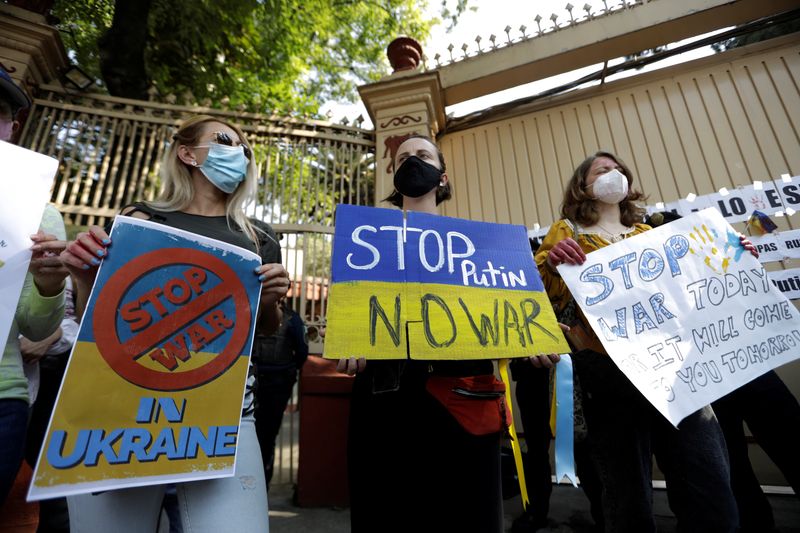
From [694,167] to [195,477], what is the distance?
4.89 meters

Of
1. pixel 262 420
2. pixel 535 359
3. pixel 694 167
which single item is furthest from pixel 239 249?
pixel 694 167

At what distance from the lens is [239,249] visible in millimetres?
1263

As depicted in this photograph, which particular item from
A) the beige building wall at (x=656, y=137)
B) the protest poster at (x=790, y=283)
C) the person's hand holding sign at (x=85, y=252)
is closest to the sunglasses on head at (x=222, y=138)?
the person's hand holding sign at (x=85, y=252)

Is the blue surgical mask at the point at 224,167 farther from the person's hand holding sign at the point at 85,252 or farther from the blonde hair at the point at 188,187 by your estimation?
the person's hand holding sign at the point at 85,252

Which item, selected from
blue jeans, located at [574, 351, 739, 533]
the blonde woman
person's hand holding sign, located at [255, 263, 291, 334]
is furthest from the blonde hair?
blue jeans, located at [574, 351, 739, 533]

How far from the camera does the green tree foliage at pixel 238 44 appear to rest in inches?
218

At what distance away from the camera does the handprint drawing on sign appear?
1.85 metres

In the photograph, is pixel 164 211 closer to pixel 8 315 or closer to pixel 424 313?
pixel 8 315

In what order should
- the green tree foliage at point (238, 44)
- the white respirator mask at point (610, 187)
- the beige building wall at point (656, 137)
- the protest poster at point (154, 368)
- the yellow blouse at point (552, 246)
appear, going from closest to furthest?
the protest poster at point (154, 368) → the yellow blouse at point (552, 246) → the white respirator mask at point (610, 187) → the beige building wall at point (656, 137) → the green tree foliage at point (238, 44)

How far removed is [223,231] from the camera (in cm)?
144

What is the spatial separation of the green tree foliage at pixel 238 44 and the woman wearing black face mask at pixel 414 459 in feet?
15.4

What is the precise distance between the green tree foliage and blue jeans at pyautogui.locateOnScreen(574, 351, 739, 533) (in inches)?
199

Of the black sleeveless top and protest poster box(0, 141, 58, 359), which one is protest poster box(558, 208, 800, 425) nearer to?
the black sleeveless top

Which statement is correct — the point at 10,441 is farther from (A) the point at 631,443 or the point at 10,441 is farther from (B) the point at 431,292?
(A) the point at 631,443
